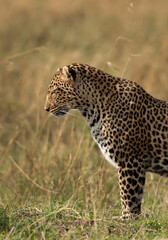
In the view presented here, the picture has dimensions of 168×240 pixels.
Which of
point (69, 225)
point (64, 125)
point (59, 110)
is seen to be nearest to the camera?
point (69, 225)

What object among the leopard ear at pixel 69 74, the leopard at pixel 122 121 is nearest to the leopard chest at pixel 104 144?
the leopard at pixel 122 121

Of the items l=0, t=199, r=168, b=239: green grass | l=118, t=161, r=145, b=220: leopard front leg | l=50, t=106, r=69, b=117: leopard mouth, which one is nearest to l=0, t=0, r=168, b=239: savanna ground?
l=0, t=199, r=168, b=239: green grass

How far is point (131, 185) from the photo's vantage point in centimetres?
673

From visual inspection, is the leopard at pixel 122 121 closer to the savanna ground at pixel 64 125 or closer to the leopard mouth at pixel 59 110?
the leopard mouth at pixel 59 110

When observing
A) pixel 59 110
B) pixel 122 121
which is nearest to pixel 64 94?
pixel 59 110

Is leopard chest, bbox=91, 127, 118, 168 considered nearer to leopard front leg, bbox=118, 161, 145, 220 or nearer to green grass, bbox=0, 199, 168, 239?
leopard front leg, bbox=118, 161, 145, 220

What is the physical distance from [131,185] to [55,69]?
6.91 meters

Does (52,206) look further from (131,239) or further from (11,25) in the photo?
(11,25)

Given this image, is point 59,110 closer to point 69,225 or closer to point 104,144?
point 104,144

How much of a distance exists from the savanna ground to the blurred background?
0.07 feet

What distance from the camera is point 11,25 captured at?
19.3 meters

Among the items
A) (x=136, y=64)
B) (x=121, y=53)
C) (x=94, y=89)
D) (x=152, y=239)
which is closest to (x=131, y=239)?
(x=152, y=239)

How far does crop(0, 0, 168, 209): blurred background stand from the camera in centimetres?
809

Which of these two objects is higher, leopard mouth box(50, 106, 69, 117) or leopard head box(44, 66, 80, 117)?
leopard head box(44, 66, 80, 117)
